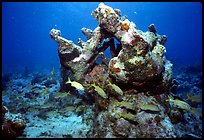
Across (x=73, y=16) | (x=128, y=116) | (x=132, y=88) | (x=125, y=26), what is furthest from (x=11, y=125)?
(x=73, y=16)

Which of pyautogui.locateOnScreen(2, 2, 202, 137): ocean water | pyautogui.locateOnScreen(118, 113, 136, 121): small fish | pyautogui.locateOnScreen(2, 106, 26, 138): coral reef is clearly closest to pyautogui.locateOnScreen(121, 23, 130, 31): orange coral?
pyautogui.locateOnScreen(118, 113, 136, 121): small fish

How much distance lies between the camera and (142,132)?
5922mm

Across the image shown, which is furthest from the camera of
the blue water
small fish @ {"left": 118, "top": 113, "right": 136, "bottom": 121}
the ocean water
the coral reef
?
the blue water

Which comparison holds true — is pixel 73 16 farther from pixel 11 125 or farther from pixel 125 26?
pixel 11 125

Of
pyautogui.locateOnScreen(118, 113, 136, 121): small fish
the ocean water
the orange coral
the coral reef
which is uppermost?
the ocean water

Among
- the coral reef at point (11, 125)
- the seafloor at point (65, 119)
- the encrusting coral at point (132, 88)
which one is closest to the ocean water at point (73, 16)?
the seafloor at point (65, 119)

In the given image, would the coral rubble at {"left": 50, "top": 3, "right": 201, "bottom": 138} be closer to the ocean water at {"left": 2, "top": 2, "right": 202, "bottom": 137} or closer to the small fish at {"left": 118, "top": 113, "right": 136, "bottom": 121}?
the small fish at {"left": 118, "top": 113, "right": 136, "bottom": 121}

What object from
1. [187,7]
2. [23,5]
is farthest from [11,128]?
[187,7]

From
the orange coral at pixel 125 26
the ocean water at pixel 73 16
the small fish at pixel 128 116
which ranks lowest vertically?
the small fish at pixel 128 116

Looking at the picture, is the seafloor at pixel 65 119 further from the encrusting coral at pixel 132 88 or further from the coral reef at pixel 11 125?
the encrusting coral at pixel 132 88

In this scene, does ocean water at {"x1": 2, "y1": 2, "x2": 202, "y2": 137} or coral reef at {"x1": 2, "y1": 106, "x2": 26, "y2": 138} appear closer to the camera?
coral reef at {"x1": 2, "y1": 106, "x2": 26, "y2": 138}

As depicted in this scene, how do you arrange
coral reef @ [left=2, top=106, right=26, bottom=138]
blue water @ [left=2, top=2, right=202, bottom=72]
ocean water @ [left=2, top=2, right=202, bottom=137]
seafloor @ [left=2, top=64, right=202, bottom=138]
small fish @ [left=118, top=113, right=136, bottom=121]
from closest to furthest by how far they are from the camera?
small fish @ [left=118, top=113, right=136, bottom=121] < coral reef @ [left=2, top=106, right=26, bottom=138] < seafloor @ [left=2, top=64, right=202, bottom=138] < ocean water @ [left=2, top=2, right=202, bottom=137] < blue water @ [left=2, top=2, right=202, bottom=72]

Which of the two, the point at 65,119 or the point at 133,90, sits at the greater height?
the point at 133,90

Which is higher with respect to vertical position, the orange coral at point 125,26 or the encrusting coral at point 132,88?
the orange coral at point 125,26
